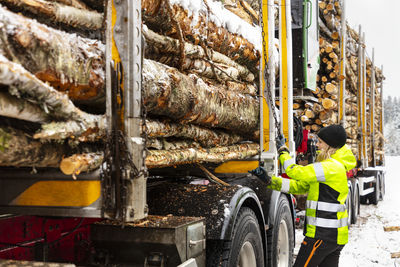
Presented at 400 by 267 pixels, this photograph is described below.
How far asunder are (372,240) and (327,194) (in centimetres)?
462

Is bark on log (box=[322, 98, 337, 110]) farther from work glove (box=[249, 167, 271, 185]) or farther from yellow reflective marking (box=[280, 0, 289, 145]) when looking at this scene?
work glove (box=[249, 167, 271, 185])

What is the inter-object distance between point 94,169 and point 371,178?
38.4 feet

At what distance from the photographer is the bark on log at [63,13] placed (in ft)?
6.56

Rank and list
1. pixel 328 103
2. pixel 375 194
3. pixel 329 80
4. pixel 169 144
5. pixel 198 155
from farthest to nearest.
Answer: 1. pixel 375 194
2. pixel 329 80
3. pixel 328 103
4. pixel 198 155
5. pixel 169 144

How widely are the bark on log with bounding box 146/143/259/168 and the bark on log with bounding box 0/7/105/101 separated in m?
0.71

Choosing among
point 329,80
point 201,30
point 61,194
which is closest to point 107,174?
point 61,194

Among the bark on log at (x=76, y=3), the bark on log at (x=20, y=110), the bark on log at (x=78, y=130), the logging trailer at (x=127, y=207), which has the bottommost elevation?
the logging trailer at (x=127, y=207)

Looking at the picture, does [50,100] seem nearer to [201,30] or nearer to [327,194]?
[201,30]

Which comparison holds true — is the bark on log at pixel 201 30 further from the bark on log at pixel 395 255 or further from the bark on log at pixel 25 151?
the bark on log at pixel 395 255

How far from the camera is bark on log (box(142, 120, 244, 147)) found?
2926mm

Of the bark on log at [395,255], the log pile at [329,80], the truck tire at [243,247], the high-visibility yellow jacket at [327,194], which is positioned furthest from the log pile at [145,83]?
the log pile at [329,80]

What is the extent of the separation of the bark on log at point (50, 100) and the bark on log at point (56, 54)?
0.10 m

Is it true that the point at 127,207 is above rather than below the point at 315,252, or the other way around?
above

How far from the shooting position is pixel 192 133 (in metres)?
3.59
